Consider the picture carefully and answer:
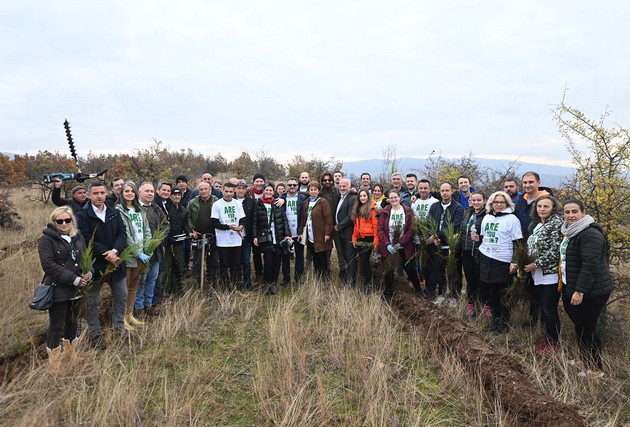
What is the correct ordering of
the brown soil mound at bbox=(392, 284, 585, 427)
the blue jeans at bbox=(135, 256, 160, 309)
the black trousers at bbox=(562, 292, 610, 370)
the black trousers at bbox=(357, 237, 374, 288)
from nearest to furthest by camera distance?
1. the brown soil mound at bbox=(392, 284, 585, 427)
2. the black trousers at bbox=(562, 292, 610, 370)
3. the blue jeans at bbox=(135, 256, 160, 309)
4. the black trousers at bbox=(357, 237, 374, 288)

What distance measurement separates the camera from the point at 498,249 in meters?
5.30

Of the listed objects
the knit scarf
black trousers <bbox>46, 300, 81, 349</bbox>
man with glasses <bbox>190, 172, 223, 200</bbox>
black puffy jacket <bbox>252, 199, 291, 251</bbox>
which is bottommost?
black trousers <bbox>46, 300, 81, 349</bbox>

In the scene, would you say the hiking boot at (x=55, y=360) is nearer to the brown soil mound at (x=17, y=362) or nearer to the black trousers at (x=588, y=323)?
the brown soil mound at (x=17, y=362)

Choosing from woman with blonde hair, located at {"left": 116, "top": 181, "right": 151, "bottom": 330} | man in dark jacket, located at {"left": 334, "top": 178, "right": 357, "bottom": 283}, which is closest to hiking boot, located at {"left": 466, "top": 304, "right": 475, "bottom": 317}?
man in dark jacket, located at {"left": 334, "top": 178, "right": 357, "bottom": 283}

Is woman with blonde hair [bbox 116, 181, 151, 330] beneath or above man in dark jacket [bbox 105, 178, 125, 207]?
beneath

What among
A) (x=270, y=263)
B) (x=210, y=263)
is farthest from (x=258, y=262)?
(x=210, y=263)

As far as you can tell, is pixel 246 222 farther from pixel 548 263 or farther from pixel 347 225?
pixel 548 263

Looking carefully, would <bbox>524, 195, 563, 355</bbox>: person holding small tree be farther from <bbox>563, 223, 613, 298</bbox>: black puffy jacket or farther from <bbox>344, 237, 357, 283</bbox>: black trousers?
<bbox>344, 237, 357, 283</bbox>: black trousers

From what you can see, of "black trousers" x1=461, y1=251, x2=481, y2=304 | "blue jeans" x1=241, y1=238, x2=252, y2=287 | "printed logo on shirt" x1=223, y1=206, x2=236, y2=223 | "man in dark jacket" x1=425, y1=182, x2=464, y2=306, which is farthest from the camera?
"blue jeans" x1=241, y1=238, x2=252, y2=287

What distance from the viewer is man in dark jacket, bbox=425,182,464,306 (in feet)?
20.6

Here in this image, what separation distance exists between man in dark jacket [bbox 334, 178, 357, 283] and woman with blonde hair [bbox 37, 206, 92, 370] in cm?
420

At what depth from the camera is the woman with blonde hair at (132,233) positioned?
5215 millimetres

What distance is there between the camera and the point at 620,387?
3.85 metres

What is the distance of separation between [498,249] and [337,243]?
3012 mm
